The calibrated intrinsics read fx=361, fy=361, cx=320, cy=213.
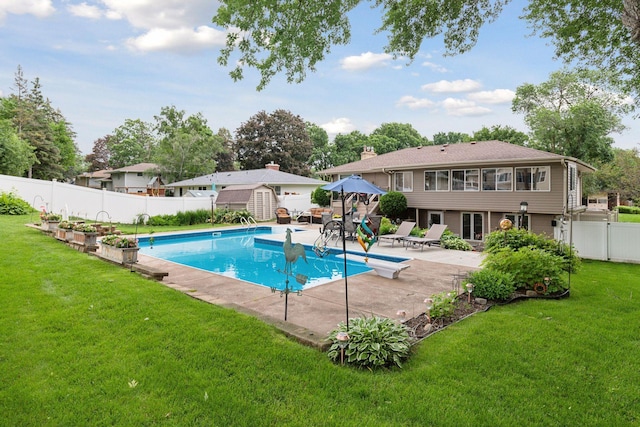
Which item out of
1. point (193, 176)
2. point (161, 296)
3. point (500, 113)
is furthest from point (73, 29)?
point (500, 113)

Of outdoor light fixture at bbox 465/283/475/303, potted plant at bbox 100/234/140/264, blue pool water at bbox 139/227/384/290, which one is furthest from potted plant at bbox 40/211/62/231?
outdoor light fixture at bbox 465/283/475/303

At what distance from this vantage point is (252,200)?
77.9 feet

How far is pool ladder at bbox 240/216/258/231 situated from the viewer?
20500 mm

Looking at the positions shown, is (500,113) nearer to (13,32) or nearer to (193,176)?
(193,176)

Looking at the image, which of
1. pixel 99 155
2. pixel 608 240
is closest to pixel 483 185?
pixel 608 240

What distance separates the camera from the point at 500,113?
113ft

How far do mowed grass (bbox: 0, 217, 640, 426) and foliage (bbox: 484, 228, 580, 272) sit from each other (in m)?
2.28

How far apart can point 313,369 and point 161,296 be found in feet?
11.4

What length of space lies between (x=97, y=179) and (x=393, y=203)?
47057 mm

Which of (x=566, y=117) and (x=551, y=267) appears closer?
(x=551, y=267)

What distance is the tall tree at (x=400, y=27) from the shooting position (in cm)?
549

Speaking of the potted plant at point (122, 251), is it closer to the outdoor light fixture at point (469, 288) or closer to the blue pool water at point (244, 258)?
the blue pool water at point (244, 258)

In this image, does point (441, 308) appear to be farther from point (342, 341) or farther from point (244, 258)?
point (244, 258)

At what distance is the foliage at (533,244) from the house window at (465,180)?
7016mm
